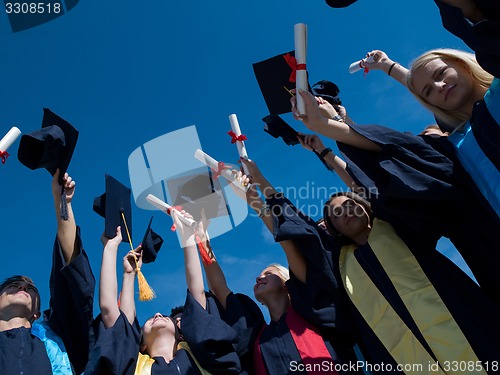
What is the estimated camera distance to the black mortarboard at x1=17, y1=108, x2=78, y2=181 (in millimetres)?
3191

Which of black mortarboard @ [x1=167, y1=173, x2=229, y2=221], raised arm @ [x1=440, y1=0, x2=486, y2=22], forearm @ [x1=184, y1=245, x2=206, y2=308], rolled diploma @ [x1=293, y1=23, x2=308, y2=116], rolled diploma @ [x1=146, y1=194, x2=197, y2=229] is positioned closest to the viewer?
raised arm @ [x1=440, y1=0, x2=486, y2=22]

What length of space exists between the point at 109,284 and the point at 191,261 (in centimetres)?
62

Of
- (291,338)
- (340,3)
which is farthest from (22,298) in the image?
(340,3)

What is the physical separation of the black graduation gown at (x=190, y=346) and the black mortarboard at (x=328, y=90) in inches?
70.3

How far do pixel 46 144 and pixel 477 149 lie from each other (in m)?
2.60

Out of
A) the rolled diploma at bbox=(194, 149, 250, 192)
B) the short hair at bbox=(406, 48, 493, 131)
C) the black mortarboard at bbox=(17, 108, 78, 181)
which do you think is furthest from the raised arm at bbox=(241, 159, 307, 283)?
the black mortarboard at bbox=(17, 108, 78, 181)

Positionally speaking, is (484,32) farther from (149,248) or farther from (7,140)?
(7,140)

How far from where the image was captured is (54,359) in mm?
2953

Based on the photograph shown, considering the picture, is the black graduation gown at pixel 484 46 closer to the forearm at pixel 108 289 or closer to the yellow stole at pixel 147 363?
the yellow stole at pixel 147 363

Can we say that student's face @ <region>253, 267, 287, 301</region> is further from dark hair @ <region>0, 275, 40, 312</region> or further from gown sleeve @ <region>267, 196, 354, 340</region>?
dark hair @ <region>0, 275, 40, 312</region>

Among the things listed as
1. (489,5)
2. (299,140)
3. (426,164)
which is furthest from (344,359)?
(489,5)

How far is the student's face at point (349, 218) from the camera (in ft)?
10.1

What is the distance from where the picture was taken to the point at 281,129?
3.56 meters

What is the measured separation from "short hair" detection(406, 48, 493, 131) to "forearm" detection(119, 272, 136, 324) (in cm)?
231
